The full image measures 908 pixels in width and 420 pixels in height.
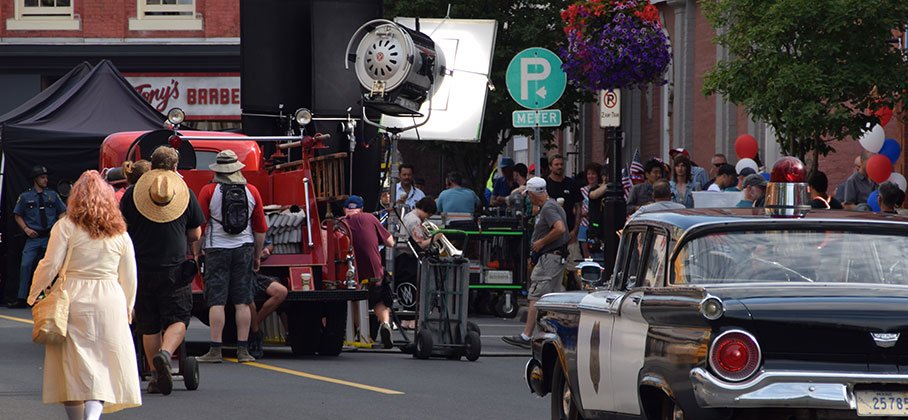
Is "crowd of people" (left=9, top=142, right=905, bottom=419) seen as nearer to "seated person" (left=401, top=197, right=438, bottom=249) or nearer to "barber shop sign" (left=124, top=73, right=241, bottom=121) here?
"seated person" (left=401, top=197, right=438, bottom=249)

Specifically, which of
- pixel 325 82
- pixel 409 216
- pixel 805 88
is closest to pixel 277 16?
pixel 325 82

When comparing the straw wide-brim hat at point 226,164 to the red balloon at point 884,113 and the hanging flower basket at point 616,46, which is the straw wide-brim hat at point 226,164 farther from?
the red balloon at point 884,113

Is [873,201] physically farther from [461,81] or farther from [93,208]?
[93,208]

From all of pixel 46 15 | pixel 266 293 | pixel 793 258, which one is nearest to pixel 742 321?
pixel 793 258

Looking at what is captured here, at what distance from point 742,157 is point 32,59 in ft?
Answer: 65.0

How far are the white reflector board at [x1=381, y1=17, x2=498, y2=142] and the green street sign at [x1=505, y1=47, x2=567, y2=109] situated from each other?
0.58m

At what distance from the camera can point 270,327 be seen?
740 inches

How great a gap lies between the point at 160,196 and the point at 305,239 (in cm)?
376

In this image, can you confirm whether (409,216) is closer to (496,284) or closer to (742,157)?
(496,284)

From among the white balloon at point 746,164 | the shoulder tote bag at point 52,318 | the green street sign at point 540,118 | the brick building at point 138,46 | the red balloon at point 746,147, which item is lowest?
the shoulder tote bag at point 52,318

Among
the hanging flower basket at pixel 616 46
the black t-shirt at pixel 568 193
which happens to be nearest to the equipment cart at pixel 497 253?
the black t-shirt at pixel 568 193

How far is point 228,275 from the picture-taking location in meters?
16.3

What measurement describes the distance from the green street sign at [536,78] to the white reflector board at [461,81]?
582 mm

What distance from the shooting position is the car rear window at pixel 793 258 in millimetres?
8664
